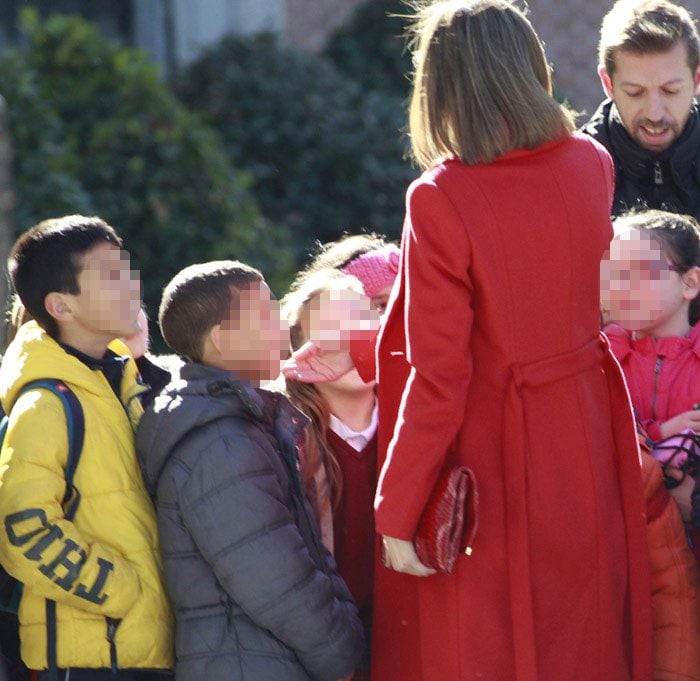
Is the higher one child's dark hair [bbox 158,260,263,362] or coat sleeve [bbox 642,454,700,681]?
child's dark hair [bbox 158,260,263,362]

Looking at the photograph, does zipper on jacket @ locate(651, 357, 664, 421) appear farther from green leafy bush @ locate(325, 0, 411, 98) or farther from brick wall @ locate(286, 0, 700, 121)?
brick wall @ locate(286, 0, 700, 121)

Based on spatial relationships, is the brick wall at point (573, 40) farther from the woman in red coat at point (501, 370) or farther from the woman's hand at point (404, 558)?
the woman's hand at point (404, 558)

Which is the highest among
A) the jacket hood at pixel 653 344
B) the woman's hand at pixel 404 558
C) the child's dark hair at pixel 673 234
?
the child's dark hair at pixel 673 234

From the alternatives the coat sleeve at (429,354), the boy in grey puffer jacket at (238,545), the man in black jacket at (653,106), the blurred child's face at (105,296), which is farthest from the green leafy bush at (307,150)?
the coat sleeve at (429,354)

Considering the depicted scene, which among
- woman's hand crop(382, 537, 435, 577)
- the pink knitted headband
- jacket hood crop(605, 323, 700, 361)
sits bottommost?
woman's hand crop(382, 537, 435, 577)

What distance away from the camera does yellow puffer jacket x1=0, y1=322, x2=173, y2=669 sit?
2.93m

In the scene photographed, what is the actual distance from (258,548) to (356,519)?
0.46m

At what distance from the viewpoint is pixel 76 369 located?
3131 millimetres

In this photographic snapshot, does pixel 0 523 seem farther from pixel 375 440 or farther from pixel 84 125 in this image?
pixel 84 125

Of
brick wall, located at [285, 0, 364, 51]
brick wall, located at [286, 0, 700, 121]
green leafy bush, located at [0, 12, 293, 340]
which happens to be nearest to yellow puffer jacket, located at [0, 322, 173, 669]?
green leafy bush, located at [0, 12, 293, 340]

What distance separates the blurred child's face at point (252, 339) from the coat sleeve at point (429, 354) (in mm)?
438

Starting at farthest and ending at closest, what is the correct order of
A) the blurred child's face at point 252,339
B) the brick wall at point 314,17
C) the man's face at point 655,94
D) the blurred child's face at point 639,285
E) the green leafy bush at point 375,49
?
the brick wall at point 314,17 < the green leafy bush at point 375,49 < the man's face at point 655,94 < the blurred child's face at point 639,285 < the blurred child's face at point 252,339

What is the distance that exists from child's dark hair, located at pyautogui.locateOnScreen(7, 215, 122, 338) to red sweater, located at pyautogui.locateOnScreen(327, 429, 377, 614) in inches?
28.4

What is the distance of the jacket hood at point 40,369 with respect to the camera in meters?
3.10
